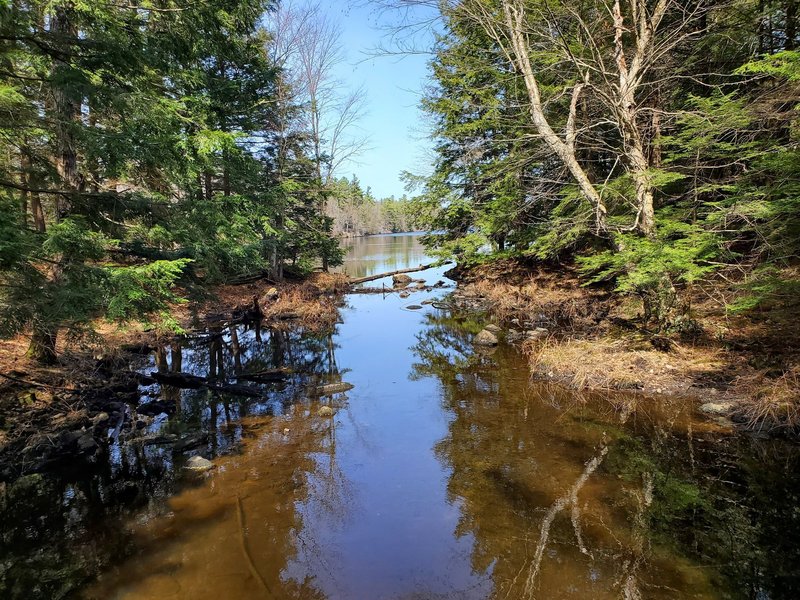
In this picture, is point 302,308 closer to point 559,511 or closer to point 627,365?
point 627,365

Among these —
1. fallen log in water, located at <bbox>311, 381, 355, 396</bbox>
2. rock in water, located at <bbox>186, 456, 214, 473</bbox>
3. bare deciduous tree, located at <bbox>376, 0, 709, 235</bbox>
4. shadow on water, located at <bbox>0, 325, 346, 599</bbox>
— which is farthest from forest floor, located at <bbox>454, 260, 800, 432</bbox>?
rock in water, located at <bbox>186, 456, 214, 473</bbox>

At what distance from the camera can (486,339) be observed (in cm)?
1120

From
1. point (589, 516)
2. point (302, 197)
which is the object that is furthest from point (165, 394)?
point (302, 197)

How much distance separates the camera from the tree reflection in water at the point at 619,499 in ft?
11.6

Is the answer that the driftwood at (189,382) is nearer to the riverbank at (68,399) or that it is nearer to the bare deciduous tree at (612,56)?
the riverbank at (68,399)

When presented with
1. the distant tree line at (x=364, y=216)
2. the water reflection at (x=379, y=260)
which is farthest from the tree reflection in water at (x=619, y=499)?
the distant tree line at (x=364, y=216)

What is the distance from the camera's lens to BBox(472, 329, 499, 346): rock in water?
36.4 ft

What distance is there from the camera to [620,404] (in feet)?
22.7

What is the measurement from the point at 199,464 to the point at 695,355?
853 cm

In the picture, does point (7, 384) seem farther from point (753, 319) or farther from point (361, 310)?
point (753, 319)

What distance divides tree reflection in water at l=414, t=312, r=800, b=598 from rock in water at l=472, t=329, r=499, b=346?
150 inches

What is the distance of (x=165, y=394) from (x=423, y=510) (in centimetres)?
601

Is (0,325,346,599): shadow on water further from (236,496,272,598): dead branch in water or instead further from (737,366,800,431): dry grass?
(737,366,800,431): dry grass

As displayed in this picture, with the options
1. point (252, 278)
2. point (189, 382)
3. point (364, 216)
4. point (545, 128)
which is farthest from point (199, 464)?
point (364, 216)
